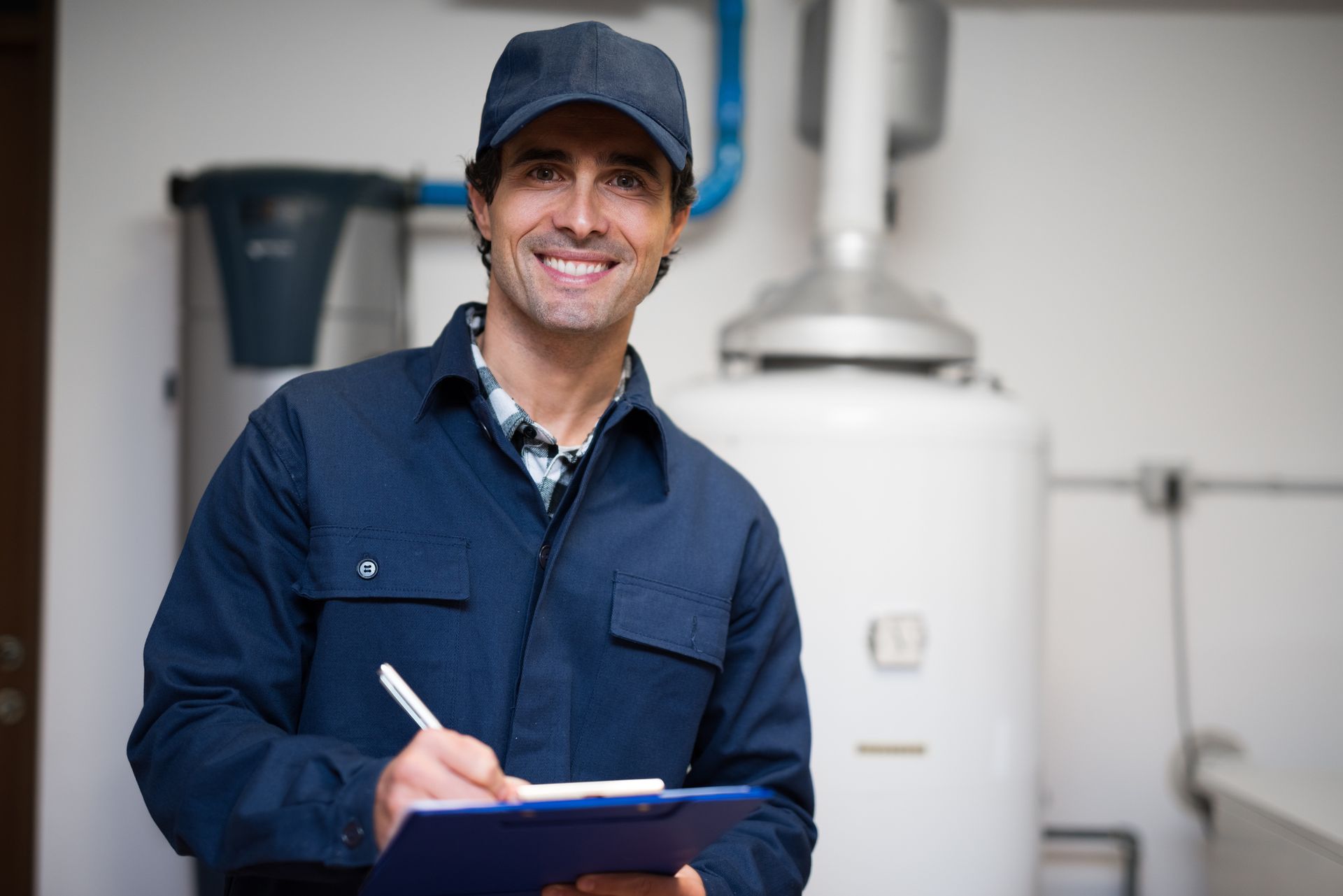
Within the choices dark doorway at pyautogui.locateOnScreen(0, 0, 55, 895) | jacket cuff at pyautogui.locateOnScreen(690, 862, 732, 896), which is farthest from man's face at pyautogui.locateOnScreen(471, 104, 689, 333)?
dark doorway at pyautogui.locateOnScreen(0, 0, 55, 895)

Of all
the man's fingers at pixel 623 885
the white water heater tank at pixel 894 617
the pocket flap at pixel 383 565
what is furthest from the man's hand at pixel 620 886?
the white water heater tank at pixel 894 617

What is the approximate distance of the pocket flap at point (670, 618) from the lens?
95 cm

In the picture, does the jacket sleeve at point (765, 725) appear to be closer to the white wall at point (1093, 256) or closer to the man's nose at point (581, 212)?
the man's nose at point (581, 212)

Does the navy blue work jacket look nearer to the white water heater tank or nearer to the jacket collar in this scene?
the jacket collar

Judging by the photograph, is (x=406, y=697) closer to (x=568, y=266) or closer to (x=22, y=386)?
(x=568, y=266)

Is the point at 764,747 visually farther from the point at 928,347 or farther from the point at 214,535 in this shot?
the point at 928,347

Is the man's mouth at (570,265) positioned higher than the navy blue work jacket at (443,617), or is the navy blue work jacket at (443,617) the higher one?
the man's mouth at (570,265)

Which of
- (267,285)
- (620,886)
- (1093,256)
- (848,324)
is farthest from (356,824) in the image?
(1093,256)

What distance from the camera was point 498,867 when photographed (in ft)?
2.39

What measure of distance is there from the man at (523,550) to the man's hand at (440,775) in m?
0.12

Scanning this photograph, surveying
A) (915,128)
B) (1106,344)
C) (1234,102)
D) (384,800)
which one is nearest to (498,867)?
(384,800)

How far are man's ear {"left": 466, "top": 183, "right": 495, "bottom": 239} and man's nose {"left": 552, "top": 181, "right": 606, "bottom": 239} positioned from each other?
128mm

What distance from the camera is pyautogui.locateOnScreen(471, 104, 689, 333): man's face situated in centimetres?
94

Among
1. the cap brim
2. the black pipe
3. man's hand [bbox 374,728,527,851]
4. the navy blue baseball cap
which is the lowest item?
the black pipe
